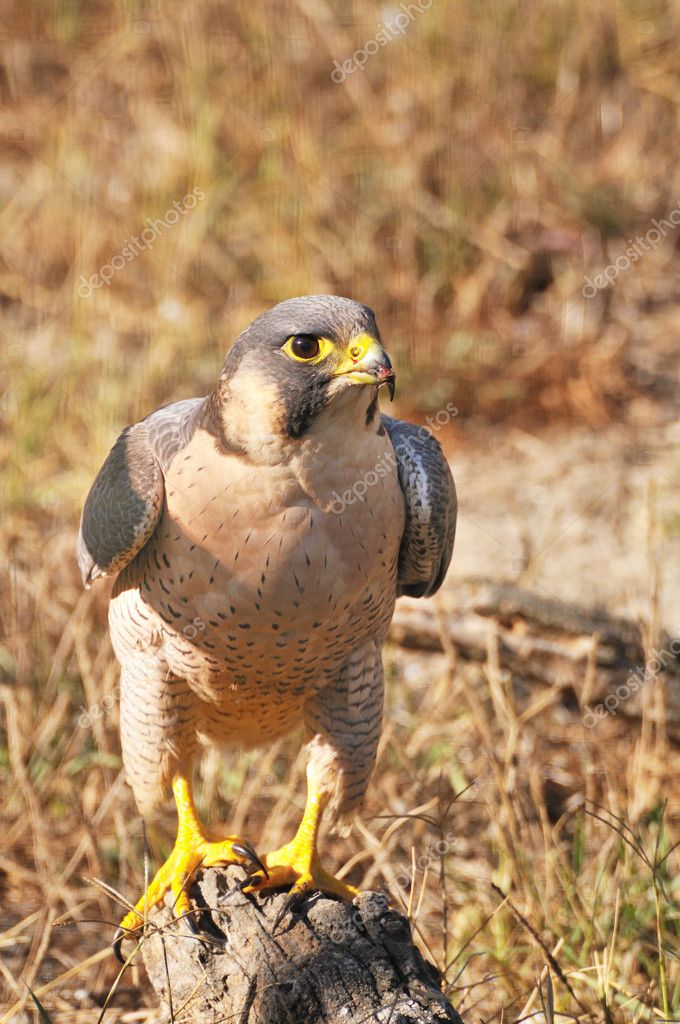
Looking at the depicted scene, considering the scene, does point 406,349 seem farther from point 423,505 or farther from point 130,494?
point 130,494

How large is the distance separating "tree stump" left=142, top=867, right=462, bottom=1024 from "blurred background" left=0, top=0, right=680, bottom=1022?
1.50 ft

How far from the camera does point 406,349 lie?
6.93 meters

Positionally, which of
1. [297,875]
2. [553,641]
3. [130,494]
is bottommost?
[553,641]

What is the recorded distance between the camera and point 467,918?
408cm

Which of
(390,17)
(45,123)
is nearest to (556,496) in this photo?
(390,17)

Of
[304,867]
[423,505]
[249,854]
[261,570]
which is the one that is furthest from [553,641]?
[261,570]

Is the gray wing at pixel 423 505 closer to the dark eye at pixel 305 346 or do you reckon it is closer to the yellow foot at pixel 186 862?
the dark eye at pixel 305 346

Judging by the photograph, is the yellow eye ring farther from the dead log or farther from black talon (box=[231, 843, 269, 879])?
the dead log

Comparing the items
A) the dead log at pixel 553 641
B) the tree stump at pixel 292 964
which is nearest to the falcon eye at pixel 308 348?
the tree stump at pixel 292 964

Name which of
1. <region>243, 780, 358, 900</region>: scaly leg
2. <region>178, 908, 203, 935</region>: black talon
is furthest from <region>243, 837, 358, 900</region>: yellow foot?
<region>178, 908, 203, 935</region>: black talon

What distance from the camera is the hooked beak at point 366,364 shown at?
115 inches

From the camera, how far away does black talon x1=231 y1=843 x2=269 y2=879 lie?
11.4 feet

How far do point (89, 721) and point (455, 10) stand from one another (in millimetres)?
5769

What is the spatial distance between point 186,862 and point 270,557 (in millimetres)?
1094
